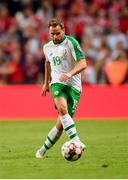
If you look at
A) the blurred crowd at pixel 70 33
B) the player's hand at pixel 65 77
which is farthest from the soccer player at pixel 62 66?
the blurred crowd at pixel 70 33

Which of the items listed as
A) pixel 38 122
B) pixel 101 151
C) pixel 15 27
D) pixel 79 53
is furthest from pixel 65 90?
pixel 15 27

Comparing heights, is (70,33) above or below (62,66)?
below

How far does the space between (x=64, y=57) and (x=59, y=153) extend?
5.70 ft

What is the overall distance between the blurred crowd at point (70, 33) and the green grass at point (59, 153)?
3.91 metres

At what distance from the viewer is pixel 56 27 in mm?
10586

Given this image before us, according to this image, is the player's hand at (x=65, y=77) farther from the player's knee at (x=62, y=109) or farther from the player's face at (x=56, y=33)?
the player's face at (x=56, y=33)

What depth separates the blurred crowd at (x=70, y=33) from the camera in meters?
21.3

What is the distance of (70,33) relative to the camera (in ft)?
74.0

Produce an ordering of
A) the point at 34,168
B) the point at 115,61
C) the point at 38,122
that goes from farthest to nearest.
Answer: the point at 115,61, the point at 38,122, the point at 34,168

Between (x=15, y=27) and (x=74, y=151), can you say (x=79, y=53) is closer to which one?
(x=74, y=151)

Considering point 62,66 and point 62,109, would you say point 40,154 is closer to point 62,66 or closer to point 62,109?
point 62,109

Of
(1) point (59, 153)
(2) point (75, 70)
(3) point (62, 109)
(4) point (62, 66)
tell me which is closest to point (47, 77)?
(4) point (62, 66)

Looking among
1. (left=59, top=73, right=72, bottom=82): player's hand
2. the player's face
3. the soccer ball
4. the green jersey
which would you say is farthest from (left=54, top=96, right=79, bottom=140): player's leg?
the player's face

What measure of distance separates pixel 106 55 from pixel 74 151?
11.5 m
